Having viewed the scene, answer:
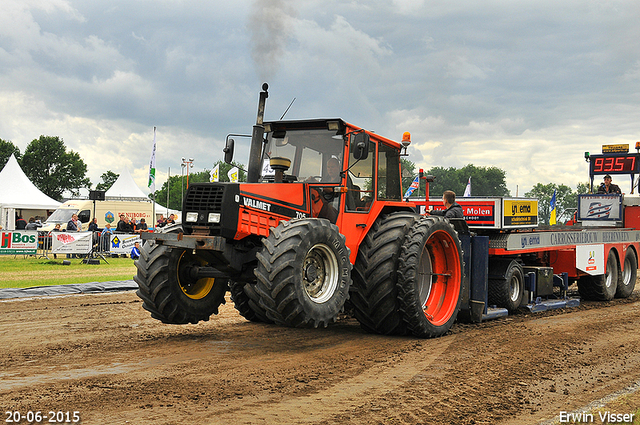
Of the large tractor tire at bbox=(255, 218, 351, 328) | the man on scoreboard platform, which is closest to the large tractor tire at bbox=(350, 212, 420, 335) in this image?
the large tractor tire at bbox=(255, 218, 351, 328)

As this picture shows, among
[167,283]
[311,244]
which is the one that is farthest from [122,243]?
[311,244]

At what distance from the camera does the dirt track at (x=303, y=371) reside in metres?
4.70

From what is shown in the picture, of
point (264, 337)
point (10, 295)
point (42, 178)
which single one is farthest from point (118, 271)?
point (42, 178)

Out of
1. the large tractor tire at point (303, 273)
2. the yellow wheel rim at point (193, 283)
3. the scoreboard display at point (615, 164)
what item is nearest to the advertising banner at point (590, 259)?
the scoreboard display at point (615, 164)

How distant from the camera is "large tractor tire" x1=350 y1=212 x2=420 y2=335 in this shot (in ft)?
24.9

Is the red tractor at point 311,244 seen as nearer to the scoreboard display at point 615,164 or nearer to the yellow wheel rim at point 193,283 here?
the yellow wheel rim at point 193,283

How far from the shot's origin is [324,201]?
7.80m

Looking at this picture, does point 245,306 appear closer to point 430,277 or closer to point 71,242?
point 430,277

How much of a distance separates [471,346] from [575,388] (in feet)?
6.35

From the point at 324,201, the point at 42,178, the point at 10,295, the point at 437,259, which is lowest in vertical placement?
the point at 10,295

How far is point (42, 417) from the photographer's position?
172 inches

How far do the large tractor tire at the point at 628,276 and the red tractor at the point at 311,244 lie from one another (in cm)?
725

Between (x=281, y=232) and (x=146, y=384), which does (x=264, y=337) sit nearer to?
(x=281, y=232)

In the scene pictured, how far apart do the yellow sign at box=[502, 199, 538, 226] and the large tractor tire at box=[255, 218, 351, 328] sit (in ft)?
16.1
